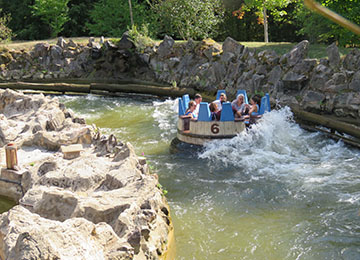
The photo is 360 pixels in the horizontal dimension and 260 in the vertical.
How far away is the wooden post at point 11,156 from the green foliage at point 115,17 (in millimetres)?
18456

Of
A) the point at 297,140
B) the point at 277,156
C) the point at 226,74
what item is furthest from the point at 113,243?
the point at 226,74

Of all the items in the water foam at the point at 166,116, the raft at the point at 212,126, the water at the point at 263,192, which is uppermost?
the raft at the point at 212,126

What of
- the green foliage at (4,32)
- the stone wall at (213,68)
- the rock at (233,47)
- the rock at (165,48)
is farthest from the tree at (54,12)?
the rock at (233,47)

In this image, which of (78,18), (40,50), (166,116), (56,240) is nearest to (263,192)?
(56,240)

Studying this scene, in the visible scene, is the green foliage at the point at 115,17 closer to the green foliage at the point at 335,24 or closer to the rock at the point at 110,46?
the rock at the point at 110,46

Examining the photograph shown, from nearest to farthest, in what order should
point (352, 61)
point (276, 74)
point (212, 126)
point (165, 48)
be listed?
A: point (212, 126)
point (352, 61)
point (276, 74)
point (165, 48)

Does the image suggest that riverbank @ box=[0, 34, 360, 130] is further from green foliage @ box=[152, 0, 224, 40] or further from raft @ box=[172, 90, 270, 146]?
raft @ box=[172, 90, 270, 146]

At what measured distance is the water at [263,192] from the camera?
639cm

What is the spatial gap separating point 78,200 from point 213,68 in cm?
1287

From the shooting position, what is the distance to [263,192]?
26.9 feet

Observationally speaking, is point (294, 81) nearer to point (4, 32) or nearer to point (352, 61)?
point (352, 61)

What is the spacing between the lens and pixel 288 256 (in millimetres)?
6094

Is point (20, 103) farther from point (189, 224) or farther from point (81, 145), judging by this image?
point (189, 224)

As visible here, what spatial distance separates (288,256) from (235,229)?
101 centimetres
